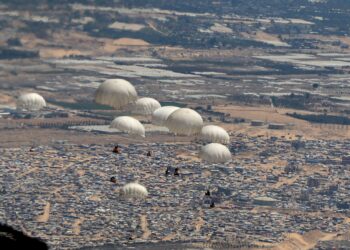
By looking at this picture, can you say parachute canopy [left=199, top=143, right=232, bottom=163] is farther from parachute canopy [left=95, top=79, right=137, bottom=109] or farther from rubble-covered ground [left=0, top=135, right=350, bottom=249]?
rubble-covered ground [left=0, top=135, right=350, bottom=249]

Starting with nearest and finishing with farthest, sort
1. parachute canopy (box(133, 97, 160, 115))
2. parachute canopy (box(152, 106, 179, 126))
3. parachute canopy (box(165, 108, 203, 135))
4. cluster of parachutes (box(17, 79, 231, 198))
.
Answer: parachute canopy (box(165, 108, 203, 135)) < cluster of parachutes (box(17, 79, 231, 198)) < parachute canopy (box(152, 106, 179, 126)) < parachute canopy (box(133, 97, 160, 115))

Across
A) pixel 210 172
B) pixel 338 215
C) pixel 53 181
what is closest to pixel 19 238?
pixel 338 215

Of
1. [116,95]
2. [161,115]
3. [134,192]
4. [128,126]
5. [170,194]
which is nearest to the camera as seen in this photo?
[116,95]

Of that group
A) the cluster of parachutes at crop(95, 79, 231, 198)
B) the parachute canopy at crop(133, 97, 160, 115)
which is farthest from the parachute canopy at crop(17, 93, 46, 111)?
the parachute canopy at crop(133, 97, 160, 115)

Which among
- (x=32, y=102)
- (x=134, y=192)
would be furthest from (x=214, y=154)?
(x=32, y=102)

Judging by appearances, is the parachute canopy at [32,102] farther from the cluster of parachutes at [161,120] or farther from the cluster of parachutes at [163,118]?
the cluster of parachutes at [163,118]

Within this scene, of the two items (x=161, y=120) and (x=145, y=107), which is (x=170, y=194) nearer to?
(x=145, y=107)
